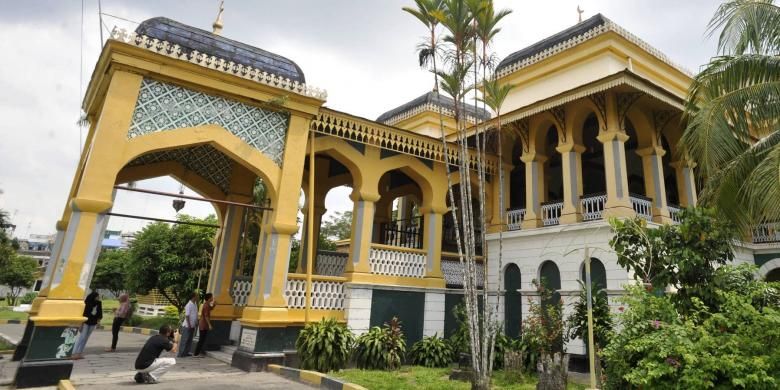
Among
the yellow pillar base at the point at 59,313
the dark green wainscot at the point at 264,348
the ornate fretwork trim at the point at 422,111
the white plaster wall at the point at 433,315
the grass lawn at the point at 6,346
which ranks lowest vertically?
the grass lawn at the point at 6,346

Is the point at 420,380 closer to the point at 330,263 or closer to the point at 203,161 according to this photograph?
the point at 330,263

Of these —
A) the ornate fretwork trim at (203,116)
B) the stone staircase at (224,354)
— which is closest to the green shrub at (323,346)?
the stone staircase at (224,354)

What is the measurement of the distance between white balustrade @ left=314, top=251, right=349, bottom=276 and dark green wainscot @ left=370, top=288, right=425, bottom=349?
243 cm

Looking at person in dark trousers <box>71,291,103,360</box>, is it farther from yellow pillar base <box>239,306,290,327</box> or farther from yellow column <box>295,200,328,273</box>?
yellow column <box>295,200,328,273</box>

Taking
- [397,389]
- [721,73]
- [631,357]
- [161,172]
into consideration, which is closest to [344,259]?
[161,172]

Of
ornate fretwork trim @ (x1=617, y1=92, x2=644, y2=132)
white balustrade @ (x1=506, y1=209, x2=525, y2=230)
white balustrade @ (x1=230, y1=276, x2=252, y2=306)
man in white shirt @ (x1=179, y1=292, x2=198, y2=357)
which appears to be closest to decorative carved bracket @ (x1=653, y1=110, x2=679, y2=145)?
ornate fretwork trim @ (x1=617, y1=92, x2=644, y2=132)

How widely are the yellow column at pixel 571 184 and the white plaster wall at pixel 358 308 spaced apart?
446 cm

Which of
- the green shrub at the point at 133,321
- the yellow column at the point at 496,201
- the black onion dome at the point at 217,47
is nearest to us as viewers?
the black onion dome at the point at 217,47

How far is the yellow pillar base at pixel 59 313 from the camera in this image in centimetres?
604

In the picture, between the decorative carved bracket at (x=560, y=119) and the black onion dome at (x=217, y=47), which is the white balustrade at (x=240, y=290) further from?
the decorative carved bracket at (x=560, y=119)

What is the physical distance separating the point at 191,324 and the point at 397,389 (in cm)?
491

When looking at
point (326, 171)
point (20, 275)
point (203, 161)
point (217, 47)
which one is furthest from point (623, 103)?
point (20, 275)

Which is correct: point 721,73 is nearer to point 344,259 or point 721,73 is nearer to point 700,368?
point 700,368

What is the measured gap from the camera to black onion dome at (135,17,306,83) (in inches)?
310
